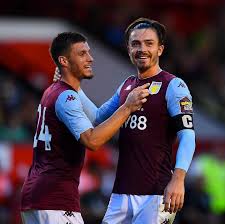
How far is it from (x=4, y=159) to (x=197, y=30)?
32.1 feet

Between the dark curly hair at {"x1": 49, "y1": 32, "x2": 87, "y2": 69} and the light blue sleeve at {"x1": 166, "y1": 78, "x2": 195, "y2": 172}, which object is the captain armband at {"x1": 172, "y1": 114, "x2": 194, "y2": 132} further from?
the dark curly hair at {"x1": 49, "y1": 32, "x2": 87, "y2": 69}

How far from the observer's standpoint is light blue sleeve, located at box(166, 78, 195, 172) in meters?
7.79

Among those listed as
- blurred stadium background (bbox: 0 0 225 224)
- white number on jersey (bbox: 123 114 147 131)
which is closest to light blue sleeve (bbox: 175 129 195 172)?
white number on jersey (bbox: 123 114 147 131)

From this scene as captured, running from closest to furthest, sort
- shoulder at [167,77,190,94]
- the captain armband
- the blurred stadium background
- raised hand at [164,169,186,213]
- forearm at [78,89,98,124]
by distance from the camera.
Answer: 1. raised hand at [164,169,186,213]
2. the captain armband
3. shoulder at [167,77,190,94]
4. forearm at [78,89,98,124]
5. the blurred stadium background

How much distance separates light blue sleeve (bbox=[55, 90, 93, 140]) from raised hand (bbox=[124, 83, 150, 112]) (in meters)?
0.34

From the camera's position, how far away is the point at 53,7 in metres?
22.4

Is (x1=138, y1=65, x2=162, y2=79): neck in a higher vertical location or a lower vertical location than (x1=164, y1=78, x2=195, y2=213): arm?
higher

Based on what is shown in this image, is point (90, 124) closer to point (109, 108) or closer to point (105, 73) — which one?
point (109, 108)

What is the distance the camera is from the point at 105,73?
1912 centimetres

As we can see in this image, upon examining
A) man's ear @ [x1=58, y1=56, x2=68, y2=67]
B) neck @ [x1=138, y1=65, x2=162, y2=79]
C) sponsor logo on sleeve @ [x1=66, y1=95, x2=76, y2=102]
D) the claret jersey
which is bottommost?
the claret jersey

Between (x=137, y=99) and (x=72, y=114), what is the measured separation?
1.64 feet

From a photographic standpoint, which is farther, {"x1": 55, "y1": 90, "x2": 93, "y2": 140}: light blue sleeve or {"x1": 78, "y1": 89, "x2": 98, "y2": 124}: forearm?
{"x1": 78, "y1": 89, "x2": 98, "y2": 124}: forearm

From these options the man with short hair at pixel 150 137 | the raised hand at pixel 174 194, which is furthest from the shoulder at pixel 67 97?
the raised hand at pixel 174 194

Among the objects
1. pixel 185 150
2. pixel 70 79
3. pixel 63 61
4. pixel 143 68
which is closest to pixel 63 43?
pixel 63 61
